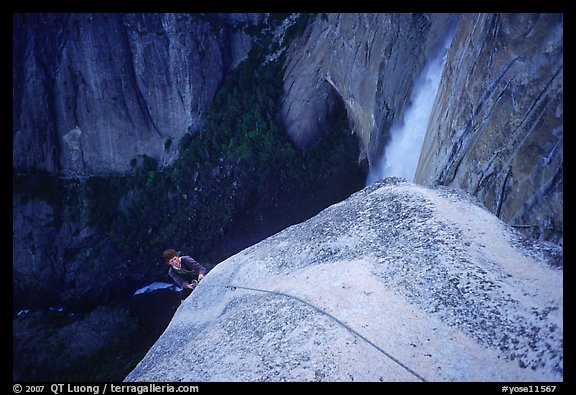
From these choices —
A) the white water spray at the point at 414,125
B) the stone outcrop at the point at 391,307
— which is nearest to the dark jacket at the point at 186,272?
the stone outcrop at the point at 391,307

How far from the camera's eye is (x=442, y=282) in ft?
14.6

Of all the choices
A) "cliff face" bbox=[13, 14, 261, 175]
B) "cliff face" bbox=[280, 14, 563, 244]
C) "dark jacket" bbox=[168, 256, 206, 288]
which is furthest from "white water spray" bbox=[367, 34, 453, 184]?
"cliff face" bbox=[13, 14, 261, 175]

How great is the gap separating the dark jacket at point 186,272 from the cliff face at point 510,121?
5.18 metres

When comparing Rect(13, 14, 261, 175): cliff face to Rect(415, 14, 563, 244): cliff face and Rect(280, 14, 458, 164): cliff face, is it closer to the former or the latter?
Rect(280, 14, 458, 164): cliff face

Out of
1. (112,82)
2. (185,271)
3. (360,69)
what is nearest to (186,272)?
(185,271)

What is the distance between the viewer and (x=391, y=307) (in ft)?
14.4

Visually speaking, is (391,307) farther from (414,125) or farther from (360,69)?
(360,69)

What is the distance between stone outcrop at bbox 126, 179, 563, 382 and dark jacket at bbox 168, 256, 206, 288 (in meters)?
1.84

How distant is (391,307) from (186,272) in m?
4.51

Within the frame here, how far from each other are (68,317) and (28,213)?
6.62 meters

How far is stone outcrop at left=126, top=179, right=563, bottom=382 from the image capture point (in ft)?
12.5
